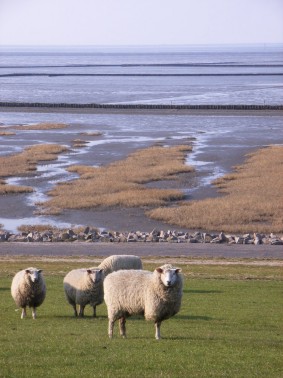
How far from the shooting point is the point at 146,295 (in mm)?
16594

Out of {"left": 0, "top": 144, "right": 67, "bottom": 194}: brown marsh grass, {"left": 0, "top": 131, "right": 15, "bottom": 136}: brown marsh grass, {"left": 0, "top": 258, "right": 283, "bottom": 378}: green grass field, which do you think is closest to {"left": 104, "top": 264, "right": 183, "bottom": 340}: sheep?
{"left": 0, "top": 258, "right": 283, "bottom": 378}: green grass field

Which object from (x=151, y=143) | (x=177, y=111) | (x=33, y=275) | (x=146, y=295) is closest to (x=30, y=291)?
(x=33, y=275)

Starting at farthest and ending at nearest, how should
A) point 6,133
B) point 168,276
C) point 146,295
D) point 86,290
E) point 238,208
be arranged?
point 6,133 < point 238,208 < point 86,290 < point 146,295 < point 168,276

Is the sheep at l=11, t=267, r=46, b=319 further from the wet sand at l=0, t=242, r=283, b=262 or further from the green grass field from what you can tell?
the wet sand at l=0, t=242, r=283, b=262

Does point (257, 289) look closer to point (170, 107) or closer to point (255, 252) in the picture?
point (255, 252)

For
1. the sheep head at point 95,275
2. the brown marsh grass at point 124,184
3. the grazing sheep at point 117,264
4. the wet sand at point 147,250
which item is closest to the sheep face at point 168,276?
the sheep head at point 95,275

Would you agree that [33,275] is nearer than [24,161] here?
Yes

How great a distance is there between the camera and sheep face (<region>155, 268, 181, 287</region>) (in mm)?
16266

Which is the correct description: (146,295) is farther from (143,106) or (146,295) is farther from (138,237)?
(143,106)

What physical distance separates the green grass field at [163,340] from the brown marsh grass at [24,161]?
29705 mm

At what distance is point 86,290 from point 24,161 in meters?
48.6

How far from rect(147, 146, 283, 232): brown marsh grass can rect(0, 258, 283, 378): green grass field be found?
18377 mm

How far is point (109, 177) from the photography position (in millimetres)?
59500

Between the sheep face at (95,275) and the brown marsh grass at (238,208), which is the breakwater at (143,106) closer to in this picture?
the brown marsh grass at (238,208)
